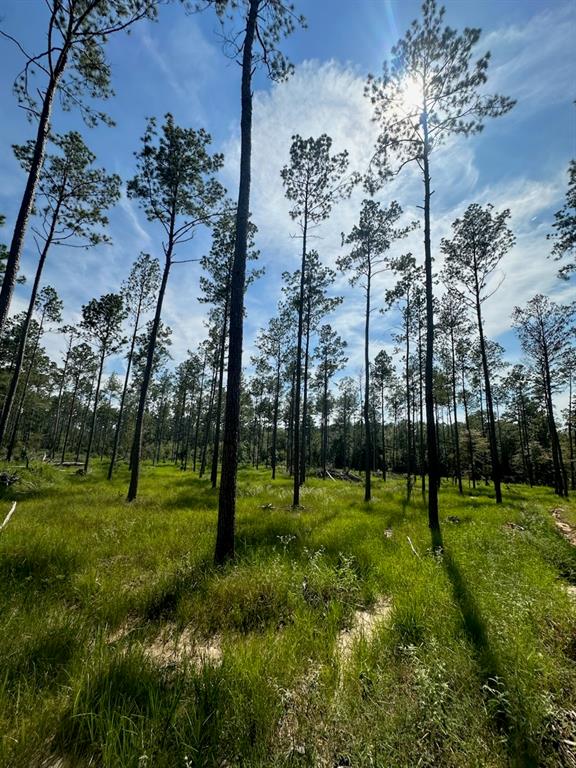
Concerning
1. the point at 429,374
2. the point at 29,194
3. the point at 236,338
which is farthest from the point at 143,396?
the point at 429,374

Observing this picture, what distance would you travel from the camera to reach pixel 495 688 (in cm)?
270

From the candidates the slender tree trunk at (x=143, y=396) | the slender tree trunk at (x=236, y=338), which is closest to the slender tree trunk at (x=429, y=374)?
the slender tree trunk at (x=236, y=338)

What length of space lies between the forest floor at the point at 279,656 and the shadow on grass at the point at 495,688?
2 cm

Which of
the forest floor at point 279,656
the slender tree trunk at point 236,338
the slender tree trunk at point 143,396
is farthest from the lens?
the slender tree trunk at point 143,396

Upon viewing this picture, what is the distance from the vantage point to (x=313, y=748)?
2068 mm

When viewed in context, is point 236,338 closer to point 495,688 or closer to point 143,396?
point 495,688

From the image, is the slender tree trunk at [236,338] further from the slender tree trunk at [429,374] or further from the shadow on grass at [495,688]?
the slender tree trunk at [429,374]

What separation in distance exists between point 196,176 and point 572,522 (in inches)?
886

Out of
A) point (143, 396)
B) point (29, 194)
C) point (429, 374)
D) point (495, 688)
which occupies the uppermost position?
point (29, 194)

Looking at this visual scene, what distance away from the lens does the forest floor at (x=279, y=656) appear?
2.09 metres

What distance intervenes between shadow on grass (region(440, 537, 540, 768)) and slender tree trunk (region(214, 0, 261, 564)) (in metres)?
3.84

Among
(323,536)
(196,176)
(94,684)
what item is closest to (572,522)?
(323,536)

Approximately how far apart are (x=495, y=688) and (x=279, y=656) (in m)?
1.99

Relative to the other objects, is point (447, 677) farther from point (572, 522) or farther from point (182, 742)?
point (572, 522)
